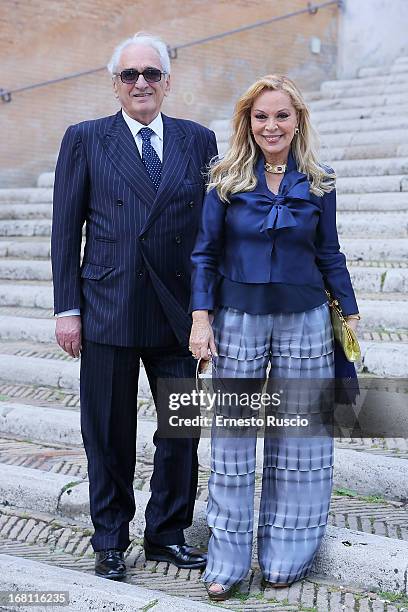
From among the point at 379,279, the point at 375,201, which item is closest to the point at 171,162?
the point at 379,279

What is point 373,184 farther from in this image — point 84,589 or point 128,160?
point 84,589

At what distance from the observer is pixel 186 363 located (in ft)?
10.5

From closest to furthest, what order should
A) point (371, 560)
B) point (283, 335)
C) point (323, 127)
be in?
point (283, 335), point (371, 560), point (323, 127)

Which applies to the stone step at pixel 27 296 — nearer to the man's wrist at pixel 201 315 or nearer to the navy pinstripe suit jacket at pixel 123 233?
the navy pinstripe suit jacket at pixel 123 233

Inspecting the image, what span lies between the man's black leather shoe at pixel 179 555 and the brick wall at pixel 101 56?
6.75 metres

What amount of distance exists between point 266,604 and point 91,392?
0.97 metres

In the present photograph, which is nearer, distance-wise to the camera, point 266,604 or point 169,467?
point 266,604

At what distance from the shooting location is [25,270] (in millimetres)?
7227

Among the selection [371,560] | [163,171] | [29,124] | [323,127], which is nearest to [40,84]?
[29,124]

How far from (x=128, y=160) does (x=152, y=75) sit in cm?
30

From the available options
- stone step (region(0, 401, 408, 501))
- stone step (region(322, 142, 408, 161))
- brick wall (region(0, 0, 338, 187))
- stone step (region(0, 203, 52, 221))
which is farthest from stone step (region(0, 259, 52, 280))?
stone step (region(322, 142, 408, 161))

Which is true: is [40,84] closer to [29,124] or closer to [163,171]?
[29,124]

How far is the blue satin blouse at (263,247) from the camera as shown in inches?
113

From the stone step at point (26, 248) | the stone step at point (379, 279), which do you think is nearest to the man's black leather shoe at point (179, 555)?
the stone step at point (379, 279)
